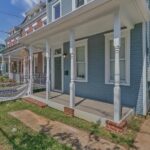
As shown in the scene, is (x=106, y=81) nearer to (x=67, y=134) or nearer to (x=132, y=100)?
(x=132, y=100)

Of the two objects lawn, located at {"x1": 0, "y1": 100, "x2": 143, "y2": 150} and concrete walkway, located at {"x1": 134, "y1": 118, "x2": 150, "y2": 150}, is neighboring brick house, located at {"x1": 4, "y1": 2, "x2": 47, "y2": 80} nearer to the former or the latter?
lawn, located at {"x1": 0, "y1": 100, "x2": 143, "y2": 150}

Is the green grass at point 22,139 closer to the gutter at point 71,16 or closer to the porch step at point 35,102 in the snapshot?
the porch step at point 35,102

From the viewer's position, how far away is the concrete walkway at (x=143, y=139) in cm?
450

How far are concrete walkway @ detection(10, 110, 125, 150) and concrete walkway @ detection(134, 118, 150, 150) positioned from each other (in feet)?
1.62

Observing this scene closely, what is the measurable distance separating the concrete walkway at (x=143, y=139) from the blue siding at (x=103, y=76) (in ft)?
3.93

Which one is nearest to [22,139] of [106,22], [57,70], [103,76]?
[103,76]

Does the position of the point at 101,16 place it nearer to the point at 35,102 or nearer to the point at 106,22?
the point at 106,22

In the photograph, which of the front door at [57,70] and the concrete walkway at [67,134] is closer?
the concrete walkway at [67,134]

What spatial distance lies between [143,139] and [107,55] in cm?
405

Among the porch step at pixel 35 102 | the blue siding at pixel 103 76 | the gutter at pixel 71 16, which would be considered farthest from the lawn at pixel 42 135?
the gutter at pixel 71 16

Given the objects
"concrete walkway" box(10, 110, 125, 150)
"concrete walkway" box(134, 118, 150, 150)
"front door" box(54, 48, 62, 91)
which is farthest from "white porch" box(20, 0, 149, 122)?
"front door" box(54, 48, 62, 91)

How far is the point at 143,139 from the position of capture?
493 centimetres

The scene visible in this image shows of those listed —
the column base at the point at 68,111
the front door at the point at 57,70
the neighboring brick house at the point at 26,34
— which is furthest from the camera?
the neighboring brick house at the point at 26,34

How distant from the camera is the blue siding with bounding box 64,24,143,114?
6.88 meters
